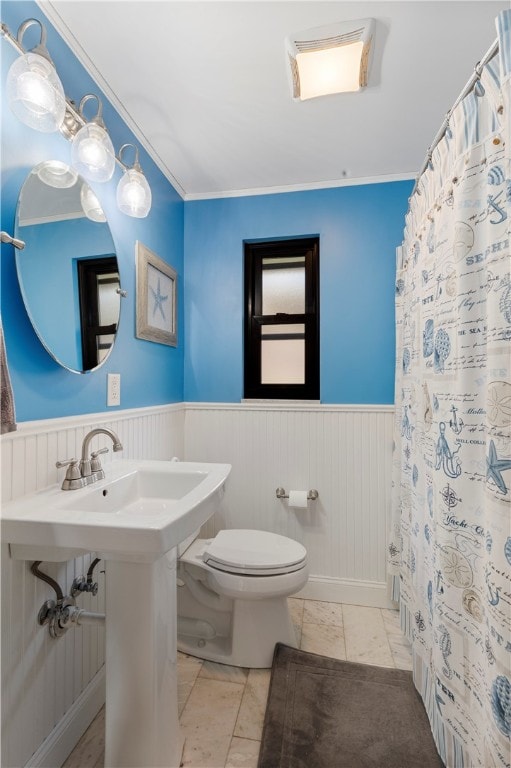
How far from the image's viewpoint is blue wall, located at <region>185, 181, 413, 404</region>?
191 centimetres

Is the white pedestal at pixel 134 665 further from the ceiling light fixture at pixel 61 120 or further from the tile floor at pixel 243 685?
the ceiling light fixture at pixel 61 120

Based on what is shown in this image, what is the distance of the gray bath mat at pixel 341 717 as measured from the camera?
3.52 feet

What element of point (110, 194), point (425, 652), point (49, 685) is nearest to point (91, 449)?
point (49, 685)

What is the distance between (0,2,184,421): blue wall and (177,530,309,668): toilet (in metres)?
0.77

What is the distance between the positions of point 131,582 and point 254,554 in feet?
2.16

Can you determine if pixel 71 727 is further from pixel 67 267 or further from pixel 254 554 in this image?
pixel 67 267

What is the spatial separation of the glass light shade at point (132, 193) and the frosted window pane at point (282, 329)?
101cm

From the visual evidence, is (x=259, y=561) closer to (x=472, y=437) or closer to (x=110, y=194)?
(x=472, y=437)

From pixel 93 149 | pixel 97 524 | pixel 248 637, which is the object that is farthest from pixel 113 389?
pixel 248 637

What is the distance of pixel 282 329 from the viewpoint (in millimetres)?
2154

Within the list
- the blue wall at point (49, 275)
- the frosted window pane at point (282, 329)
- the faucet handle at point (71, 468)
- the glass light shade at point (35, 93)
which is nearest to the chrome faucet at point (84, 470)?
the faucet handle at point (71, 468)

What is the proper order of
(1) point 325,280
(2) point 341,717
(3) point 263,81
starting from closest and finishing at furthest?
(2) point 341,717 → (3) point 263,81 → (1) point 325,280

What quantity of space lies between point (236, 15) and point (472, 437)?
1.45 m

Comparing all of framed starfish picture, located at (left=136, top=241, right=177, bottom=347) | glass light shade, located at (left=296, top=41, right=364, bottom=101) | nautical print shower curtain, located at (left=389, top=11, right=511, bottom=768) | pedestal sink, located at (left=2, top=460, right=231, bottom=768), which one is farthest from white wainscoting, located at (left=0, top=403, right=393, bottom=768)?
glass light shade, located at (left=296, top=41, right=364, bottom=101)
